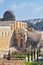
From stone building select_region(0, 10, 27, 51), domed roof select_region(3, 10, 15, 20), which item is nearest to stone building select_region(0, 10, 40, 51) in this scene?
stone building select_region(0, 10, 27, 51)

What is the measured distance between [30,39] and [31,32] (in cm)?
122

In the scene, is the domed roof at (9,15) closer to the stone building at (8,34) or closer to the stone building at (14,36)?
the stone building at (8,34)

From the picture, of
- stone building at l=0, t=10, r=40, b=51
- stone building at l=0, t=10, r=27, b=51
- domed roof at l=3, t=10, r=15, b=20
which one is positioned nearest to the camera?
stone building at l=0, t=10, r=27, b=51

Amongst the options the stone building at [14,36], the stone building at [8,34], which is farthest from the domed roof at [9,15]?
the stone building at [14,36]

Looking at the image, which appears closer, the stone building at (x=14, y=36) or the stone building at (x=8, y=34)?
the stone building at (x=8, y=34)

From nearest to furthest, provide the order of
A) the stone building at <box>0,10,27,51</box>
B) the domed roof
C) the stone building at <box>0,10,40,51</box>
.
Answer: the stone building at <box>0,10,27,51</box> → the stone building at <box>0,10,40,51</box> → the domed roof

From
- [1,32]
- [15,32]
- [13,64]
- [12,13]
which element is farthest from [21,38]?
A: [13,64]

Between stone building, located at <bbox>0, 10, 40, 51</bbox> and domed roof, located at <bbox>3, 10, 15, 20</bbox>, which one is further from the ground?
domed roof, located at <bbox>3, 10, 15, 20</bbox>

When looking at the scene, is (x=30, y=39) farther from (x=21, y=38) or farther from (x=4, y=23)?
(x=4, y=23)

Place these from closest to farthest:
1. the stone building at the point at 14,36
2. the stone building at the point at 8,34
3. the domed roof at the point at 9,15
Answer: the stone building at the point at 8,34, the stone building at the point at 14,36, the domed roof at the point at 9,15

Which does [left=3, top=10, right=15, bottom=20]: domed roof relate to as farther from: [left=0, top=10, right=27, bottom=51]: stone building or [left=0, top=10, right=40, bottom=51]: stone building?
[left=0, top=10, right=40, bottom=51]: stone building

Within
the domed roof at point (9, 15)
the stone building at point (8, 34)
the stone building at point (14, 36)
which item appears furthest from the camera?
the domed roof at point (9, 15)

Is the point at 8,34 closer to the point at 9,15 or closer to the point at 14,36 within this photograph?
the point at 14,36

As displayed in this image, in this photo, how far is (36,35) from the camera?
30.9 metres
